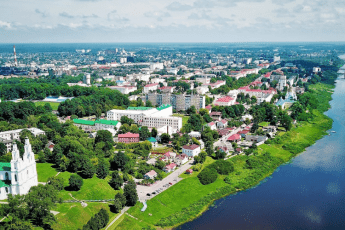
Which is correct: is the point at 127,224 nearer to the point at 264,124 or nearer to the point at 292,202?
the point at 292,202

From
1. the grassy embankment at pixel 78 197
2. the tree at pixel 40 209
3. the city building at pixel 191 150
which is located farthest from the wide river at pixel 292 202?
the tree at pixel 40 209

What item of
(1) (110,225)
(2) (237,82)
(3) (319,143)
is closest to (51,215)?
(1) (110,225)

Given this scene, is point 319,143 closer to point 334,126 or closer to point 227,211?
point 334,126

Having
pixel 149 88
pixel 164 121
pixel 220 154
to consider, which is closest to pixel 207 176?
pixel 220 154

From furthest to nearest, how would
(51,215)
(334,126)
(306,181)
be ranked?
(334,126) < (306,181) < (51,215)

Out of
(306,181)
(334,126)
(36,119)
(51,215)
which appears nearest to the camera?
(51,215)

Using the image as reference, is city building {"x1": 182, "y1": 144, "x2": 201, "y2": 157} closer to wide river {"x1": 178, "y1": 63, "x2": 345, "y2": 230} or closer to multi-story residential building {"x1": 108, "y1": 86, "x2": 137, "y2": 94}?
wide river {"x1": 178, "y1": 63, "x2": 345, "y2": 230}

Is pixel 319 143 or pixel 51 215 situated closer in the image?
pixel 51 215
